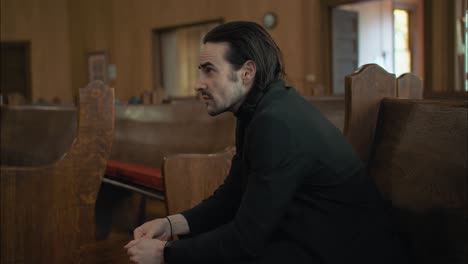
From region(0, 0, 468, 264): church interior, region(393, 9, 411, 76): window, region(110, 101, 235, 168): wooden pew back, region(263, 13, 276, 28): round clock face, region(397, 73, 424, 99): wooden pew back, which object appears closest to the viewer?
region(0, 0, 468, 264): church interior

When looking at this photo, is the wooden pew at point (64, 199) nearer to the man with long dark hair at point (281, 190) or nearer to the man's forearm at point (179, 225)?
the man's forearm at point (179, 225)

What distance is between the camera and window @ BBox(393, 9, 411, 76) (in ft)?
35.1

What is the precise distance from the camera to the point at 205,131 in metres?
3.52

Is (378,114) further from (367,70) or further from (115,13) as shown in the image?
(115,13)

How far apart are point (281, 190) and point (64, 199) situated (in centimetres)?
128

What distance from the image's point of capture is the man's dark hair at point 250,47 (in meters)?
1.45

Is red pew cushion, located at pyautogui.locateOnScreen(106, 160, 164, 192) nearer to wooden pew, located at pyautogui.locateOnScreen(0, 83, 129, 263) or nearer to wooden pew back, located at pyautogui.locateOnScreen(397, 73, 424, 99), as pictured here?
wooden pew, located at pyautogui.locateOnScreen(0, 83, 129, 263)

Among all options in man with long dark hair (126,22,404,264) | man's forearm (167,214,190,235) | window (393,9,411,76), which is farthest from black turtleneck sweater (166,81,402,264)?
window (393,9,411,76)

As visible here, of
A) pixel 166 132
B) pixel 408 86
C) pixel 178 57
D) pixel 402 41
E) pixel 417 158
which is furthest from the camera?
pixel 402 41

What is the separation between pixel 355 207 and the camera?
1363mm

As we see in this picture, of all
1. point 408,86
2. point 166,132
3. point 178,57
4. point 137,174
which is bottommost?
point 137,174

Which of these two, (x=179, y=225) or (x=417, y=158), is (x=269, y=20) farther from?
(x=417, y=158)

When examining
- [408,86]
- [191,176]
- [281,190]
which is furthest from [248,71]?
[408,86]

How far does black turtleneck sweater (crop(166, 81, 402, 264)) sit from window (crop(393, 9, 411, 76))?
9855 millimetres
